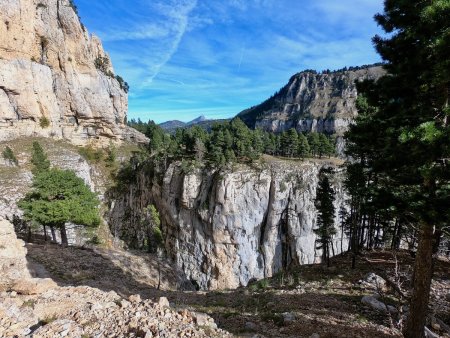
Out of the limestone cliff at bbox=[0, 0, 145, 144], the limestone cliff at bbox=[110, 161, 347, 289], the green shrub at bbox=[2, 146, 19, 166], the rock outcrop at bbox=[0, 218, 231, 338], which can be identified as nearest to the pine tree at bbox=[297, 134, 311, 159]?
the limestone cliff at bbox=[110, 161, 347, 289]

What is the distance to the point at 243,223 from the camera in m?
60.5

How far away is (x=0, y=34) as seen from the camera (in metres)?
64.0

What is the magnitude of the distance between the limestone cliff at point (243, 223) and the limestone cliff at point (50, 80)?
36.7 meters

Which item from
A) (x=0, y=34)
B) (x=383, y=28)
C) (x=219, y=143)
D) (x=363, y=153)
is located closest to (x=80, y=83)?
(x=0, y=34)

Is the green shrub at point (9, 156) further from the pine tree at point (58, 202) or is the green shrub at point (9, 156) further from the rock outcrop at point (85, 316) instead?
the rock outcrop at point (85, 316)

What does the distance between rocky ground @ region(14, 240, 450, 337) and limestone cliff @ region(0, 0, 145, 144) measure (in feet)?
181

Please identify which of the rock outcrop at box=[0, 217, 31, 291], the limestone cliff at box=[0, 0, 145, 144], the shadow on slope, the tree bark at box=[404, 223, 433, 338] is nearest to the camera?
the tree bark at box=[404, 223, 433, 338]

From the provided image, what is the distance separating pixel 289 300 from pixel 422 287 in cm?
688

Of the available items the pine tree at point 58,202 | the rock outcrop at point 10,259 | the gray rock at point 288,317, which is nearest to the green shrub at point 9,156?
the pine tree at point 58,202

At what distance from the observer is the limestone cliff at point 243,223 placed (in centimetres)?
5997

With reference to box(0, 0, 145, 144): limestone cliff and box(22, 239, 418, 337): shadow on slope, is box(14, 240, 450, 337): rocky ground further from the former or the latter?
box(0, 0, 145, 144): limestone cliff

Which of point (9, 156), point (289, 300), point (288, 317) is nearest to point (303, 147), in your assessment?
point (289, 300)

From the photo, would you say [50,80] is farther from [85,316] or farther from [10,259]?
[85,316]

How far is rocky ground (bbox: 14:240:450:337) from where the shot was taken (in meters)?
9.77
